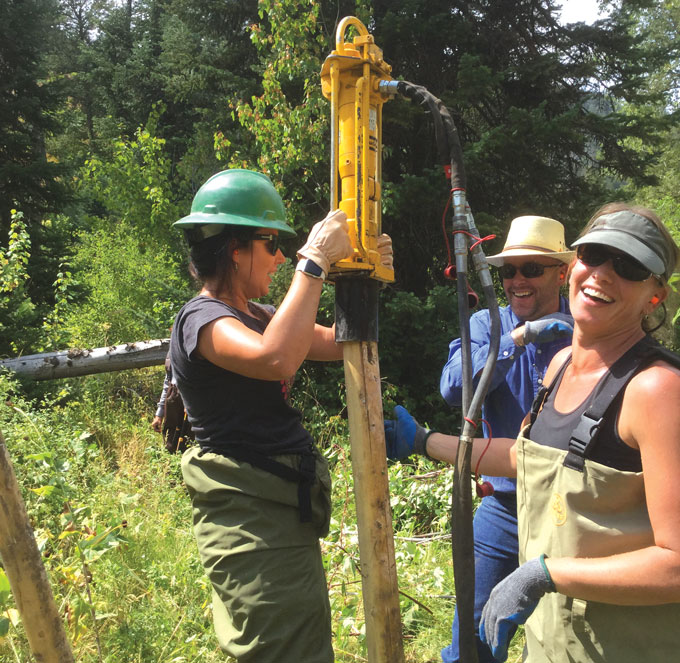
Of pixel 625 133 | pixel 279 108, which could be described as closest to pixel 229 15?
pixel 279 108

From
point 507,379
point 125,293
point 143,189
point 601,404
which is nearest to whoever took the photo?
point 601,404

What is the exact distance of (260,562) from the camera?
6.14 feet

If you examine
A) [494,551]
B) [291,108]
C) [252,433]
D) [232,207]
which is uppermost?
[291,108]

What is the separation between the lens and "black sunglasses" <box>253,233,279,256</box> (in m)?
2.09

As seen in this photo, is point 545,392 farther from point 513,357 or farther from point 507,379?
point 507,379

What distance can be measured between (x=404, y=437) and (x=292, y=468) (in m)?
0.51

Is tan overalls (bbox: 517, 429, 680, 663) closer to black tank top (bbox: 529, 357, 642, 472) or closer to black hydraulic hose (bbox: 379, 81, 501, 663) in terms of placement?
black tank top (bbox: 529, 357, 642, 472)

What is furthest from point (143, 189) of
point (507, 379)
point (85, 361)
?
→ point (507, 379)

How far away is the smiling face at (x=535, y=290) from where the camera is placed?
2.69 m

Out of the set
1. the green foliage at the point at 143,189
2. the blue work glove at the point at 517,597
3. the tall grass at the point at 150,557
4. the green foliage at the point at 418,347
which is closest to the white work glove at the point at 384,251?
the blue work glove at the point at 517,597

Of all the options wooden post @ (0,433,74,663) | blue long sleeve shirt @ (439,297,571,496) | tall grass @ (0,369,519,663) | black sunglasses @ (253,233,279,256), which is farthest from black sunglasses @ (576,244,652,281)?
tall grass @ (0,369,519,663)

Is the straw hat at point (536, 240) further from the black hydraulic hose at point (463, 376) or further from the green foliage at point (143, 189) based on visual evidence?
the green foliage at point (143, 189)

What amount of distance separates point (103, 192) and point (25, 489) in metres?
10.2

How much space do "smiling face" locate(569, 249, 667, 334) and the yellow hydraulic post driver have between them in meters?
0.62
